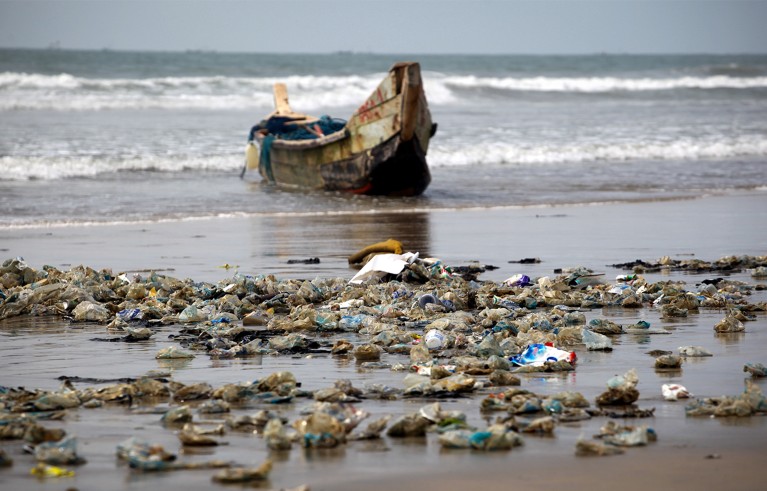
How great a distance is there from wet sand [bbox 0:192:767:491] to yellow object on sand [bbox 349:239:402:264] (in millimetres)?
320

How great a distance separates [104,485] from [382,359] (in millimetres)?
2665

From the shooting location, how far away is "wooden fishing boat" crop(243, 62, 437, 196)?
715 inches

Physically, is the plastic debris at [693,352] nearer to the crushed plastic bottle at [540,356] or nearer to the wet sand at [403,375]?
the wet sand at [403,375]

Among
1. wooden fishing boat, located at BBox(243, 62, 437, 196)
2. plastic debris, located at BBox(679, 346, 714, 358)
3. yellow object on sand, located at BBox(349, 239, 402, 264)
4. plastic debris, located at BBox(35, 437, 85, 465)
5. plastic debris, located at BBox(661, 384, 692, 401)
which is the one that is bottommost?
plastic debris, located at BBox(35, 437, 85, 465)

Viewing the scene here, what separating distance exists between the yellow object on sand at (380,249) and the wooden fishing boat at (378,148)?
24.1ft

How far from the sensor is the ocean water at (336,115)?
18.5 metres

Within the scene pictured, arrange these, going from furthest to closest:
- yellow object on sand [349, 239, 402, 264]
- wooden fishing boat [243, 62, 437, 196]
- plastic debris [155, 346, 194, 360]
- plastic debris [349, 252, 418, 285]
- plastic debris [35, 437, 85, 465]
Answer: wooden fishing boat [243, 62, 437, 196] < yellow object on sand [349, 239, 402, 264] < plastic debris [349, 252, 418, 285] < plastic debris [155, 346, 194, 360] < plastic debris [35, 437, 85, 465]

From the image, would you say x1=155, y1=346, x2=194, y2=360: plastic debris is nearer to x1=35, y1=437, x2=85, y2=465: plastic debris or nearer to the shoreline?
x1=35, y1=437, x2=85, y2=465: plastic debris

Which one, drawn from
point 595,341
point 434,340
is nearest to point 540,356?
point 595,341

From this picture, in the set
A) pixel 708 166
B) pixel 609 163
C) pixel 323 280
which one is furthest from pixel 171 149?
pixel 323 280

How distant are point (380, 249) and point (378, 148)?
814 cm

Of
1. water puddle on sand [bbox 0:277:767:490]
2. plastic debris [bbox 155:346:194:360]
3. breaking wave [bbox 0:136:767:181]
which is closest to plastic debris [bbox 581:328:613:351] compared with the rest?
water puddle on sand [bbox 0:277:767:490]

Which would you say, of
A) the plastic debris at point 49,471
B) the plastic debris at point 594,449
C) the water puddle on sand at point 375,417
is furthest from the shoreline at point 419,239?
the plastic debris at point 49,471

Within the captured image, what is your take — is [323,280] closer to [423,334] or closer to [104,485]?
[423,334]
